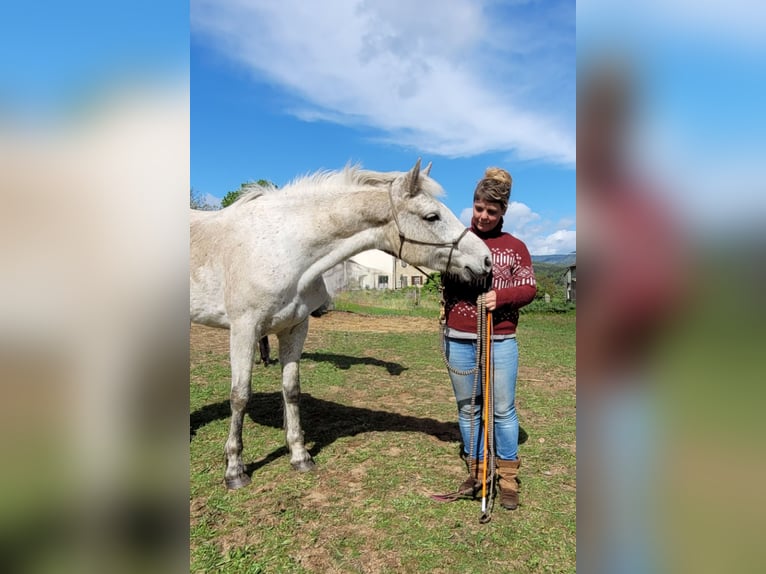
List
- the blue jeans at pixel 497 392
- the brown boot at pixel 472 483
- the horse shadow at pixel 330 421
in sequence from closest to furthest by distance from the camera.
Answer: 1. the blue jeans at pixel 497 392
2. the brown boot at pixel 472 483
3. the horse shadow at pixel 330 421

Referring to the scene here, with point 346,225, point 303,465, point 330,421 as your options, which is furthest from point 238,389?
point 330,421

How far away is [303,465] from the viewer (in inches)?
155

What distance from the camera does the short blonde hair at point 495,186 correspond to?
3074 mm

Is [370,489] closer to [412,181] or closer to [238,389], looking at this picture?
[238,389]

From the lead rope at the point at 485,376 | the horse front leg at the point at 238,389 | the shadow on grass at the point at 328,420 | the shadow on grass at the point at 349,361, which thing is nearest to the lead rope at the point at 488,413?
the lead rope at the point at 485,376

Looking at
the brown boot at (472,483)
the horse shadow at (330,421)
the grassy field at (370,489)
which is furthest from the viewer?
the horse shadow at (330,421)

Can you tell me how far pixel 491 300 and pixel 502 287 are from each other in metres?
0.18

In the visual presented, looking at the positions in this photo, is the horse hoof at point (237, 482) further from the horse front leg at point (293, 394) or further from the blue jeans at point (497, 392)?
the blue jeans at point (497, 392)

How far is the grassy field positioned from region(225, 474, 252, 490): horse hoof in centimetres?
6

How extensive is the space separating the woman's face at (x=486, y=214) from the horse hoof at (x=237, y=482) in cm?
294
